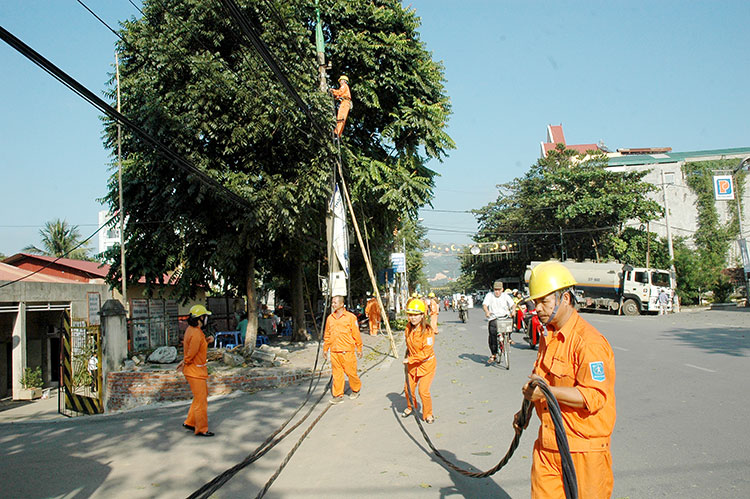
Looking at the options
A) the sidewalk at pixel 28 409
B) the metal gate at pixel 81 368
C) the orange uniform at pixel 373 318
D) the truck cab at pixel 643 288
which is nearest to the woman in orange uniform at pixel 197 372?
the metal gate at pixel 81 368

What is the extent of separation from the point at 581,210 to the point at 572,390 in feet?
137

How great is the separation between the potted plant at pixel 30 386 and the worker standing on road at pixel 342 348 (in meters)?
10.6

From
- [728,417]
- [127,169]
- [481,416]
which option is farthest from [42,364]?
[728,417]

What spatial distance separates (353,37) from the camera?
17.2m

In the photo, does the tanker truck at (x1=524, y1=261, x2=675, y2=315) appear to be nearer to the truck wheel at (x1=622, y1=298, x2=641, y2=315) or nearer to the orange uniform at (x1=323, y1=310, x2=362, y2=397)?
the truck wheel at (x1=622, y1=298, x2=641, y2=315)

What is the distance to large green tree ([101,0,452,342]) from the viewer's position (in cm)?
1299

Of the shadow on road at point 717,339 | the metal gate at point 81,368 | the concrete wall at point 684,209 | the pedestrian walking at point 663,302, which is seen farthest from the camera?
the concrete wall at point 684,209

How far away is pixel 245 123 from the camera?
13.4 meters

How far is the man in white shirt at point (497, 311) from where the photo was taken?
12141 mm

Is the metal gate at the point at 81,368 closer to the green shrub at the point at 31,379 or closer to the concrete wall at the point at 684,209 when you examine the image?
the green shrub at the point at 31,379

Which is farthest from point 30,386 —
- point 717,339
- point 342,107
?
point 717,339

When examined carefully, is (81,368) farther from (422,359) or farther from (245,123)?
(422,359)

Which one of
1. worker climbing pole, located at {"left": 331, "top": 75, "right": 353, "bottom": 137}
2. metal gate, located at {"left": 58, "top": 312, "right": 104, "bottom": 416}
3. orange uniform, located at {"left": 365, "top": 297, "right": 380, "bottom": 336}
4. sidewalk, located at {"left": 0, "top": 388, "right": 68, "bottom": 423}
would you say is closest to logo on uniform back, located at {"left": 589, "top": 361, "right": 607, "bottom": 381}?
metal gate, located at {"left": 58, "top": 312, "right": 104, "bottom": 416}

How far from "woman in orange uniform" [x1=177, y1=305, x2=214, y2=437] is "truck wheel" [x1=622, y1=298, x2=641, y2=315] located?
30.0 m
